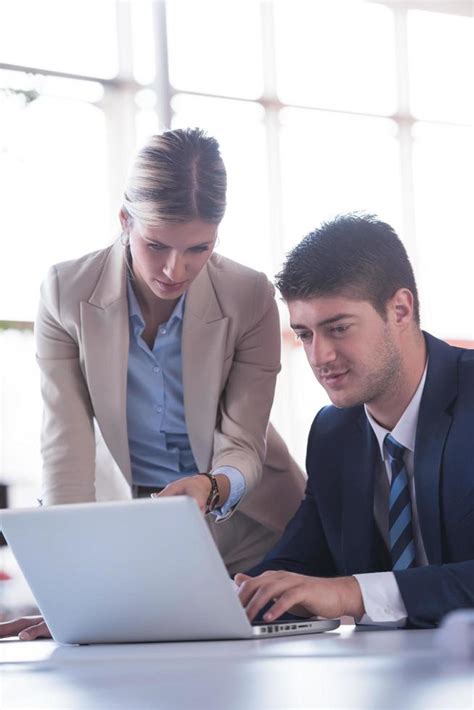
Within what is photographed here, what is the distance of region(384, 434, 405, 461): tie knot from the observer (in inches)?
83.8

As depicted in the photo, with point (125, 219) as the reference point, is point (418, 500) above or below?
below

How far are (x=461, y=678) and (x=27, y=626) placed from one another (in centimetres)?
130

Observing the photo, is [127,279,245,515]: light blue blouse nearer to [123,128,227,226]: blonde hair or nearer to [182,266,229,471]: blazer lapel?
[182,266,229,471]: blazer lapel

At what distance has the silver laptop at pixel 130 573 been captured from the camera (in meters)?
1.54

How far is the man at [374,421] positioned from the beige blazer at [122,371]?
0.63 ft

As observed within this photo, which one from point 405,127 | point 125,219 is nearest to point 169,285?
point 125,219

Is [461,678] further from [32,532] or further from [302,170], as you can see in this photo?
[302,170]

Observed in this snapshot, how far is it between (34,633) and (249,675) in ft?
3.05

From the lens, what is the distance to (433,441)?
2.07 metres

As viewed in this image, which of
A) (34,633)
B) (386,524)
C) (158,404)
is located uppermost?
(158,404)

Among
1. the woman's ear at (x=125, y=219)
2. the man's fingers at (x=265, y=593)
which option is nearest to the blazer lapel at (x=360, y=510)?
the man's fingers at (x=265, y=593)

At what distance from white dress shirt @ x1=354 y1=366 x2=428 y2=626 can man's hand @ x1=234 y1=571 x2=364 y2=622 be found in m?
0.02

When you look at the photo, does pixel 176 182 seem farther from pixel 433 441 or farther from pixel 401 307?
pixel 433 441

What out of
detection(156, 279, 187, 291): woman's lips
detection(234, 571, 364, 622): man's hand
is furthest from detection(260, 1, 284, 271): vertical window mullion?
detection(234, 571, 364, 622): man's hand
